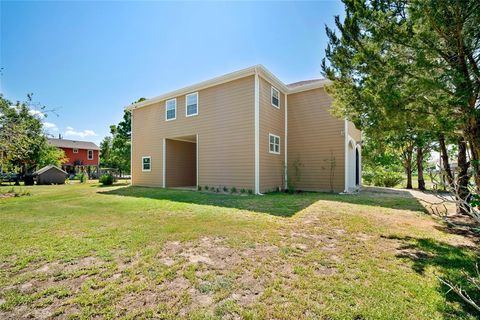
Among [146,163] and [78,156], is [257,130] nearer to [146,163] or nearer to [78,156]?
[146,163]

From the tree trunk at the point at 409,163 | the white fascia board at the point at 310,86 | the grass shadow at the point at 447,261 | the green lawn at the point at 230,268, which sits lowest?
the grass shadow at the point at 447,261

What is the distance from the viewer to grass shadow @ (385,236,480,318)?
6.89 ft

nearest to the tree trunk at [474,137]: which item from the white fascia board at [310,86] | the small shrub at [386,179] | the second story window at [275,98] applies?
the white fascia board at [310,86]

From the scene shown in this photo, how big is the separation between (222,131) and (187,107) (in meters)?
2.96

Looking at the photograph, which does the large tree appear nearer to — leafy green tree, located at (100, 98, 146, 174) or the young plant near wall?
the young plant near wall

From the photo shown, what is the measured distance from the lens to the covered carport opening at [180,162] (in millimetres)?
13500

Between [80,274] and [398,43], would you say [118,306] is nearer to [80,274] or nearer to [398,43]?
[80,274]

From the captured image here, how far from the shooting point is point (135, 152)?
49.4 feet

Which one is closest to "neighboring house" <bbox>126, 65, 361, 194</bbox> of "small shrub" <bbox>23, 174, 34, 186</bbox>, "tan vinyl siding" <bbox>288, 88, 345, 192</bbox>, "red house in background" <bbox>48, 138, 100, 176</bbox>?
"tan vinyl siding" <bbox>288, 88, 345, 192</bbox>

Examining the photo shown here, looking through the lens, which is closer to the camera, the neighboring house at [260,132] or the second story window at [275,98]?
the neighboring house at [260,132]

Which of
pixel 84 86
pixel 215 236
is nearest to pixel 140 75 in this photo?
pixel 84 86

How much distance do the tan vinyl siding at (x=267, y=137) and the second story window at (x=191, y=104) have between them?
12.6 ft

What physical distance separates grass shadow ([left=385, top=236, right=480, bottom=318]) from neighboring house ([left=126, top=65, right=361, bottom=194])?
21.0ft

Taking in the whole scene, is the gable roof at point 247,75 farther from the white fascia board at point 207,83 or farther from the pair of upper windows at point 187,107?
the pair of upper windows at point 187,107
